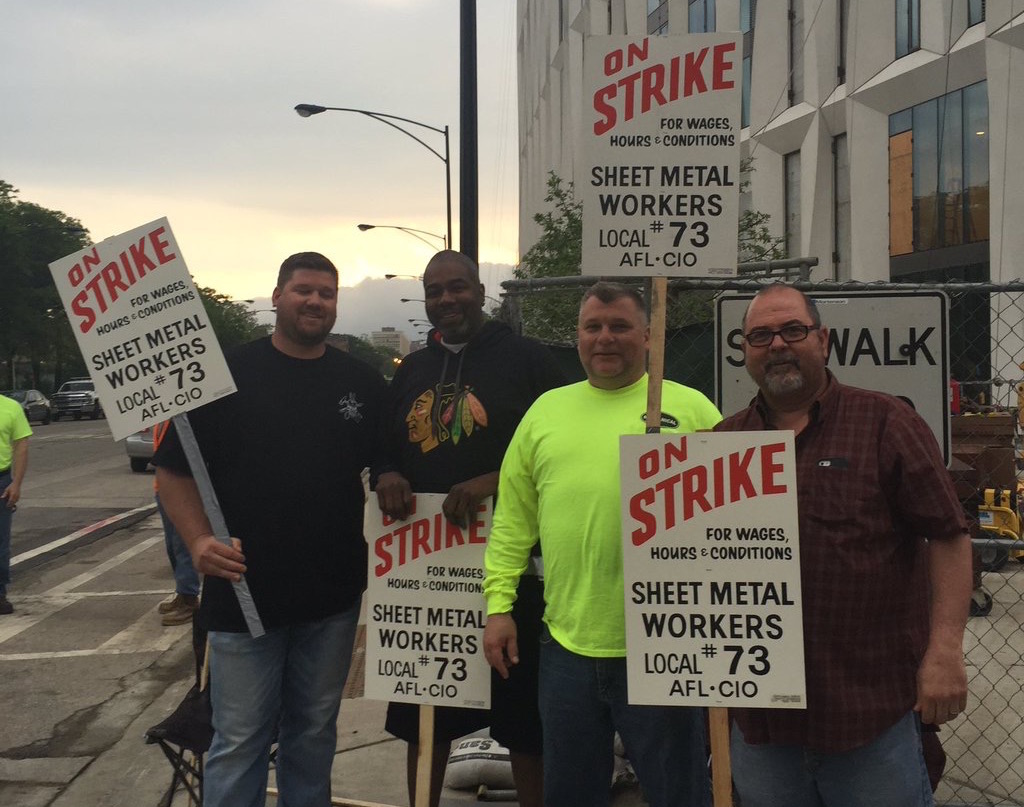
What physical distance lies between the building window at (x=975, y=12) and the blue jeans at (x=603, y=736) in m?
21.2

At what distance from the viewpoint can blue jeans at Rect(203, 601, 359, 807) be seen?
10.8ft

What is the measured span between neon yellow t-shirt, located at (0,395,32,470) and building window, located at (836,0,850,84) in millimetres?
22097

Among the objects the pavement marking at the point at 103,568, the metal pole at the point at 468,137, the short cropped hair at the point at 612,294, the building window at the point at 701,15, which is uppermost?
the building window at the point at 701,15

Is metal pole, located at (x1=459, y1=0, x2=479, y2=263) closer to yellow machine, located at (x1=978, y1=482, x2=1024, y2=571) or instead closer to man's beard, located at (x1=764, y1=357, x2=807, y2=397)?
yellow machine, located at (x1=978, y1=482, x2=1024, y2=571)

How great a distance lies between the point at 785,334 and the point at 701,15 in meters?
30.1

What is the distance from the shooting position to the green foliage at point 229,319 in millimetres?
99188

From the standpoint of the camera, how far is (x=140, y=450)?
63.2ft

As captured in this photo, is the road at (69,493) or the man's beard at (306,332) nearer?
the man's beard at (306,332)

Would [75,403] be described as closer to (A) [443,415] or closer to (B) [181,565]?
(B) [181,565]

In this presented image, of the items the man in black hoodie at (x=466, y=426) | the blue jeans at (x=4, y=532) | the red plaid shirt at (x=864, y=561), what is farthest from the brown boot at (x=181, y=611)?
the red plaid shirt at (x=864, y=561)

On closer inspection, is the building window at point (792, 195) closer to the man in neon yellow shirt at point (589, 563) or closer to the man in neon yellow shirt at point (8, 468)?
the man in neon yellow shirt at point (8, 468)

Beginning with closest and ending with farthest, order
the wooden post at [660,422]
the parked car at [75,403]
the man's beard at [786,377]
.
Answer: the man's beard at [786,377], the wooden post at [660,422], the parked car at [75,403]

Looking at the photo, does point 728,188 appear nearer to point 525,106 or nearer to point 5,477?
point 5,477

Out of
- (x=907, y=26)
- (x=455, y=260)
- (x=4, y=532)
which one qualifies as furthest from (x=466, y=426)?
(x=907, y=26)
